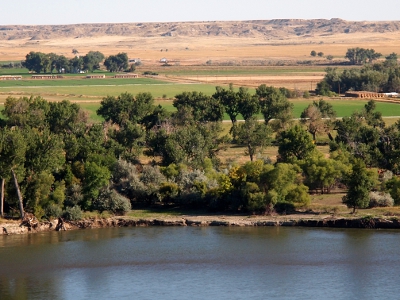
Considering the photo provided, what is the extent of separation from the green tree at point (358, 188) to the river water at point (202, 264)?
Answer: 2039 millimetres

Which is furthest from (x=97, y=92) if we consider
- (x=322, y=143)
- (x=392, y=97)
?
(x=322, y=143)

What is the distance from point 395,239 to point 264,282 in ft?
25.2

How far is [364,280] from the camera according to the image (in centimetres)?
2650

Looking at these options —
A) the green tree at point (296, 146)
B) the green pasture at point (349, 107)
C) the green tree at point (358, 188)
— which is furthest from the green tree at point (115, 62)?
the green tree at point (358, 188)

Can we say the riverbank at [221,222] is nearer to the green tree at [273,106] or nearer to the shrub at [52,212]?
the shrub at [52,212]

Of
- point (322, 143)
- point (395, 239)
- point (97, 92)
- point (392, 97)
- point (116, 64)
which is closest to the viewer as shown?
point (395, 239)

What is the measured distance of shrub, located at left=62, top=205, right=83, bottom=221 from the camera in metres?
35.4

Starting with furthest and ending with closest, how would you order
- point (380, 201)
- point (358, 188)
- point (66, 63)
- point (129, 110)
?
1. point (66, 63)
2. point (129, 110)
3. point (380, 201)
4. point (358, 188)

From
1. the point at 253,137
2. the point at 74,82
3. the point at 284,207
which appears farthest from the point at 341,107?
the point at 74,82

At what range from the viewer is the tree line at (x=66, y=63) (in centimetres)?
12525

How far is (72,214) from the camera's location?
116ft

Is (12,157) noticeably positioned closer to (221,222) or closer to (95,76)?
(221,222)

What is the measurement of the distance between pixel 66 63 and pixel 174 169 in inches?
3648

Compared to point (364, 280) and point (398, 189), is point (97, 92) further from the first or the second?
point (364, 280)
